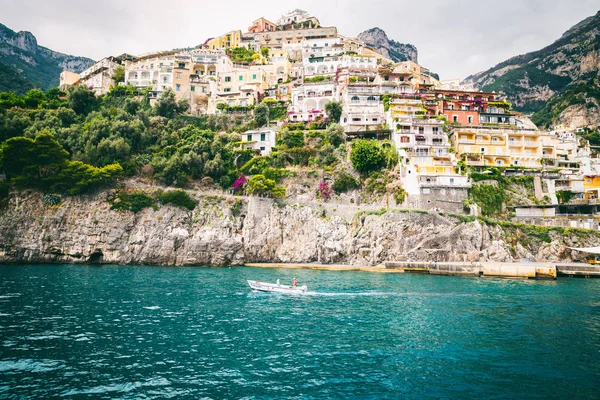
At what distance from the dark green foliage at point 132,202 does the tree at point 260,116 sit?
28.7 meters

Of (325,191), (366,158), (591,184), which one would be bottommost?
(325,191)

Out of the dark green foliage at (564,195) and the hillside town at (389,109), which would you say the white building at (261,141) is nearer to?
the hillside town at (389,109)

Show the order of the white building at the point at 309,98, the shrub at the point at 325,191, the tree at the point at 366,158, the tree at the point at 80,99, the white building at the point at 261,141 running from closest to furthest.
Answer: the shrub at the point at 325,191, the tree at the point at 366,158, the white building at the point at 261,141, the tree at the point at 80,99, the white building at the point at 309,98

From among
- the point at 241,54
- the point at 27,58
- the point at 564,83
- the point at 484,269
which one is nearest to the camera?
the point at 484,269

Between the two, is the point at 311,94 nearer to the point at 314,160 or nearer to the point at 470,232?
the point at 314,160

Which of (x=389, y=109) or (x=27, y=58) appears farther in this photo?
(x=27, y=58)

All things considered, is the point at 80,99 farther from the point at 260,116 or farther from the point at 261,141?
the point at 261,141

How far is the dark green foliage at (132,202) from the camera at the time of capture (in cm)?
6119

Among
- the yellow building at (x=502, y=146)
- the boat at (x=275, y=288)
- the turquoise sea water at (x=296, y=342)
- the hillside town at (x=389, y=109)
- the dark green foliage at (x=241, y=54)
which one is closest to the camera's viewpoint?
the turquoise sea water at (x=296, y=342)

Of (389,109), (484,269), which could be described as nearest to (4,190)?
(389,109)

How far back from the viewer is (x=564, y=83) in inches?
6206

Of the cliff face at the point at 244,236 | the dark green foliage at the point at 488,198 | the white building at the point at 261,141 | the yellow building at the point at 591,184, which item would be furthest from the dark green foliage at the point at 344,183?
the yellow building at the point at 591,184

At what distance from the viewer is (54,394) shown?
15.0 m

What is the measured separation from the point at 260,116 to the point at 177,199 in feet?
91.5
